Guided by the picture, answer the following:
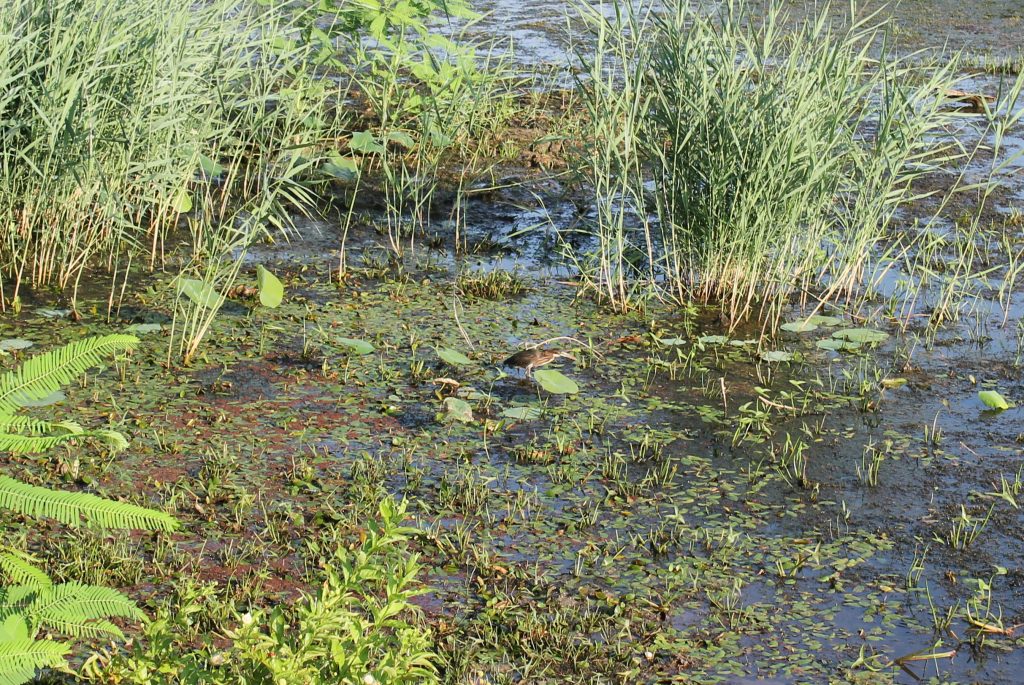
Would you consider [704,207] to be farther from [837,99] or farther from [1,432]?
[1,432]

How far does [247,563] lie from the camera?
349 cm

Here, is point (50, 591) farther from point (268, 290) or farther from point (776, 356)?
point (776, 356)

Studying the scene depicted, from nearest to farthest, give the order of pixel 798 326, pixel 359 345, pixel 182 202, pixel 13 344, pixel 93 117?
pixel 13 344 → pixel 359 345 → pixel 93 117 → pixel 798 326 → pixel 182 202

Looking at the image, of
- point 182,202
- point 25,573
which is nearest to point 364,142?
point 182,202

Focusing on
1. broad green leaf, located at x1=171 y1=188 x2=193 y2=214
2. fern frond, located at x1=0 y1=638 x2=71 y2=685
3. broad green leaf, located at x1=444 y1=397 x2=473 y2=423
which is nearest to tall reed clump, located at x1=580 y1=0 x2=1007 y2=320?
broad green leaf, located at x1=444 y1=397 x2=473 y2=423

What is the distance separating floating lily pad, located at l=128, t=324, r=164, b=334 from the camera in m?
5.05

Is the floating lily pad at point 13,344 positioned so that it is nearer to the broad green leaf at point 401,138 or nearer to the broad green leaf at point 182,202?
the broad green leaf at point 182,202

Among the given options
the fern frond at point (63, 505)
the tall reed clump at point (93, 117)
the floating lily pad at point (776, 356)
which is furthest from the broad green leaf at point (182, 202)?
the fern frond at point (63, 505)

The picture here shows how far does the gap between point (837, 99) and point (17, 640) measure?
426 cm

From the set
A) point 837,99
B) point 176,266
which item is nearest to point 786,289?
point 837,99

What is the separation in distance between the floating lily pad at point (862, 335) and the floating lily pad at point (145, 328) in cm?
293

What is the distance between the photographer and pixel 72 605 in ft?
7.86

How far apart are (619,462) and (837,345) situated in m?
1.54

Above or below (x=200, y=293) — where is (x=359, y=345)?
below
